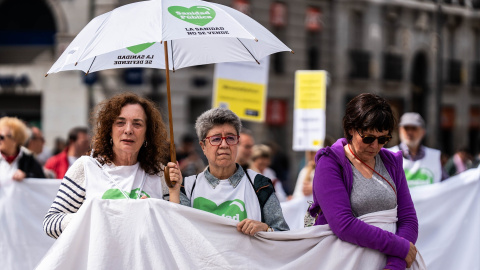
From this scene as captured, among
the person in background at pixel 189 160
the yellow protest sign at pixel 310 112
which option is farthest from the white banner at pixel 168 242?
the yellow protest sign at pixel 310 112

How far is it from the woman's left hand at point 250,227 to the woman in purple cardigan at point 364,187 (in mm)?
350

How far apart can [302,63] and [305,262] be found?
2566 centimetres

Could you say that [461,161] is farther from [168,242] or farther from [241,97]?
[168,242]

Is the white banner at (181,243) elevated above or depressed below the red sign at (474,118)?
below

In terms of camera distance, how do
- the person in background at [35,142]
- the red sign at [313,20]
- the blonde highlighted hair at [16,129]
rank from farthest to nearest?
the red sign at [313,20]
the person in background at [35,142]
the blonde highlighted hair at [16,129]

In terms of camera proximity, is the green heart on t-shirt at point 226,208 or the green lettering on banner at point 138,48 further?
the green lettering on banner at point 138,48

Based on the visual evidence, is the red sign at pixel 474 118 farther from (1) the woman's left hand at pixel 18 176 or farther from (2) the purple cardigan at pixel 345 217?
(2) the purple cardigan at pixel 345 217

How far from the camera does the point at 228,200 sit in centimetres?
437

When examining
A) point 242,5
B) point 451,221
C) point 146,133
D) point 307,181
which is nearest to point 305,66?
point 242,5

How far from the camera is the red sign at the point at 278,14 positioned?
2816cm

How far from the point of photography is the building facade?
79.3ft

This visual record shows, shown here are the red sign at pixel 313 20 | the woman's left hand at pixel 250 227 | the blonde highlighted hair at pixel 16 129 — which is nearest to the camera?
the woman's left hand at pixel 250 227

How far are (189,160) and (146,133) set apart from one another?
779 centimetres

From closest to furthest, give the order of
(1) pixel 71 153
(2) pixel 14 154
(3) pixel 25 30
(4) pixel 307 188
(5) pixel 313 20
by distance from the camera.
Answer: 1. (2) pixel 14 154
2. (4) pixel 307 188
3. (1) pixel 71 153
4. (3) pixel 25 30
5. (5) pixel 313 20
